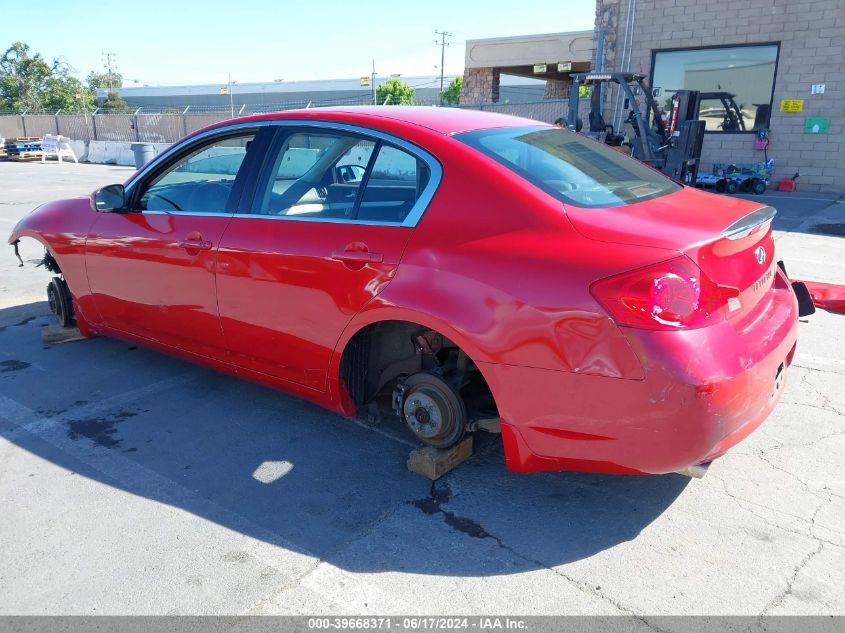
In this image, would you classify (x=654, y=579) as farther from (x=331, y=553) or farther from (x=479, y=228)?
(x=479, y=228)

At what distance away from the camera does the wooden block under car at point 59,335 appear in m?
5.10

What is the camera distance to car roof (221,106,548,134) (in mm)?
3260

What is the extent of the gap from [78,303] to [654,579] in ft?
13.6

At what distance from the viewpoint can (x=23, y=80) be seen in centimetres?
5588

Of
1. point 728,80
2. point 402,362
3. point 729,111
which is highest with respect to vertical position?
point 728,80

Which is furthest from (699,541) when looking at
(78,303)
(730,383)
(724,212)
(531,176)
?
(78,303)

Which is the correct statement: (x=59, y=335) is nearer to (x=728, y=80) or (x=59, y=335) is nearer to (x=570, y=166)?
(x=570, y=166)

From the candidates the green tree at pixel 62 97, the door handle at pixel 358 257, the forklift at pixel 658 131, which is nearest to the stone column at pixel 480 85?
the forklift at pixel 658 131

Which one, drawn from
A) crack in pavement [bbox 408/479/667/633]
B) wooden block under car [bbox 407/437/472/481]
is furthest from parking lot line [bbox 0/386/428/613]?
wooden block under car [bbox 407/437/472/481]

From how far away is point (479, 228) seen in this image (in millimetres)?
2787

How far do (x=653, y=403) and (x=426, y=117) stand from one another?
72.1 inches

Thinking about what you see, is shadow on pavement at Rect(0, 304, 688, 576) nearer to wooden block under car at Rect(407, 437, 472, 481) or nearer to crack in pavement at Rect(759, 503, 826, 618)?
wooden block under car at Rect(407, 437, 472, 481)

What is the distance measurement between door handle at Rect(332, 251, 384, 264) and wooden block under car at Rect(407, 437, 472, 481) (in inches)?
37.7

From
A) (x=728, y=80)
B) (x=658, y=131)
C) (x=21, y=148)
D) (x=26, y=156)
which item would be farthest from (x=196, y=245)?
(x=21, y=148)
